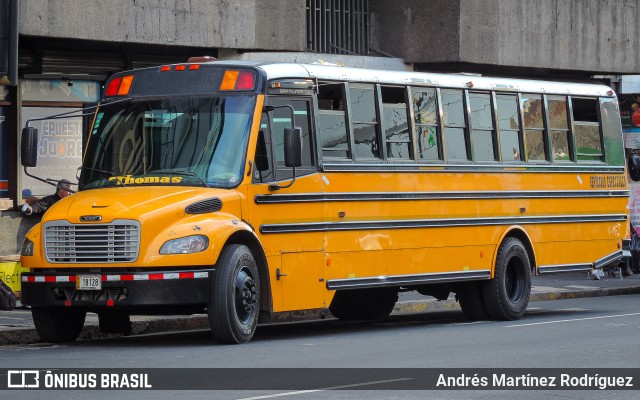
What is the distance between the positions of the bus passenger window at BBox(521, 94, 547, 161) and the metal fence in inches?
309

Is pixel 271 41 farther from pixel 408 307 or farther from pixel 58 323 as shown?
pixel 58 323

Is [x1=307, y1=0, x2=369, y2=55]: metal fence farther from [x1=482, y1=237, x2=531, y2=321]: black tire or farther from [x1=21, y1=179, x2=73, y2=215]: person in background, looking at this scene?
[x1=482, y1=237, x2=531, y2=321]: black tire

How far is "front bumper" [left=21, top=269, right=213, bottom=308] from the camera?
14.2 metres

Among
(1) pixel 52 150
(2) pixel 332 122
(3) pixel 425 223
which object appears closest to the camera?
(2) pixel 332 122

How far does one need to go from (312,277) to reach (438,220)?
2.70 metres

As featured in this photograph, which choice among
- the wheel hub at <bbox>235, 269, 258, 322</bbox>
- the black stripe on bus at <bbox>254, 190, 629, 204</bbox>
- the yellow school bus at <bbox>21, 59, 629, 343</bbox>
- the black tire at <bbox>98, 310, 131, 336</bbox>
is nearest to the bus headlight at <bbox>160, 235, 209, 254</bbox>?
the yellow school bus at <bbox>21, 59, 629, 343</bbox>

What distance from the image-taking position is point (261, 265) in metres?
15.3

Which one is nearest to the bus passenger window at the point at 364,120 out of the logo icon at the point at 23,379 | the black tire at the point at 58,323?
the black tire at the point at 58,323

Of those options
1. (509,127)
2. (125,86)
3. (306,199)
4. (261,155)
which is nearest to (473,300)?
(509,127)

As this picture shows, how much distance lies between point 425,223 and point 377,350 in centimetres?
387

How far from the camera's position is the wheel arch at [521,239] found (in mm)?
19219

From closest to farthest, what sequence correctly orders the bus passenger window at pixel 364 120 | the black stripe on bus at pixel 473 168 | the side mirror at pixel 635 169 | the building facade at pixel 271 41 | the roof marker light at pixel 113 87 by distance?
the roof marker light at pixel 113 87
the black stripe on bus at pixel 473 168
the bus passenger window at pixel 364 120
the building facade at pixel 271 41
the side mirror at pixel 635 169

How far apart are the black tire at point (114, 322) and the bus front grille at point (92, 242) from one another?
141cm

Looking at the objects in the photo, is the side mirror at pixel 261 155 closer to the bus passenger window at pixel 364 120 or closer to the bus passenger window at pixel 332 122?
the bus passenger window at pixel 332 122
